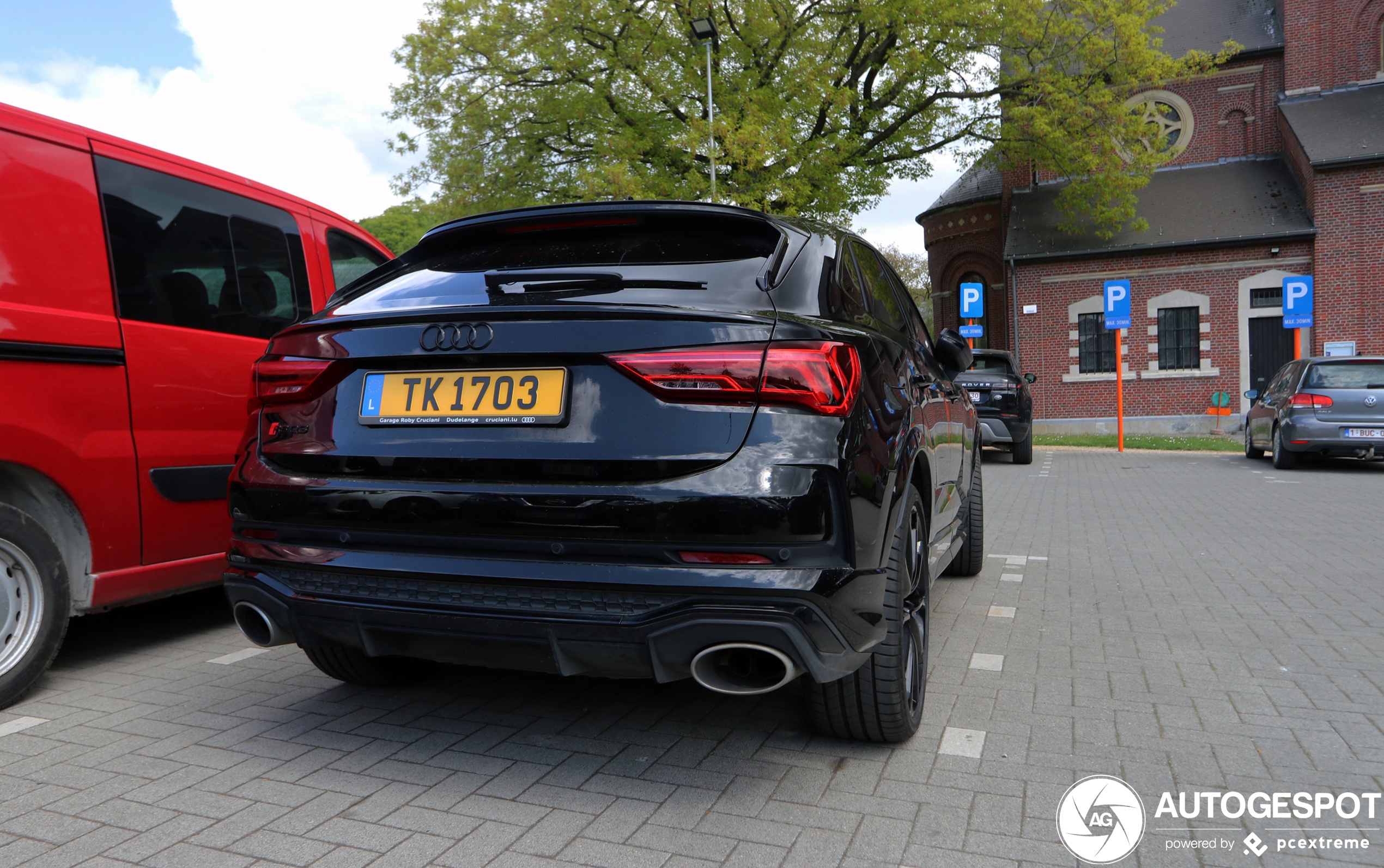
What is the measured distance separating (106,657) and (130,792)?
1742 millimetres

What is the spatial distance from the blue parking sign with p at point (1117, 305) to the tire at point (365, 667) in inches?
729

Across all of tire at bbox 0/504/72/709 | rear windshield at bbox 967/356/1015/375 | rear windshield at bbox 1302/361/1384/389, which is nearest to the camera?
tire at bbox 0/504/72/709

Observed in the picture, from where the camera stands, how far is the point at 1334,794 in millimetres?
2682

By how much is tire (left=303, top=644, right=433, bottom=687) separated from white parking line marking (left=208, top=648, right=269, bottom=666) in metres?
0.62

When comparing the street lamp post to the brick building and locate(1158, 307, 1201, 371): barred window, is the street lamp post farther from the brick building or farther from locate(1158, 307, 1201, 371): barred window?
locate(1158, 307, 1201, 371): barred window

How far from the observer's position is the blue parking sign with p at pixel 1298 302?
20281 mm

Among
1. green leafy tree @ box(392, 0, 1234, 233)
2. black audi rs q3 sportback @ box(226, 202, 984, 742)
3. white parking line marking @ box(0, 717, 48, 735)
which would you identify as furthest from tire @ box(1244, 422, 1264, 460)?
white parking line marking @ box(0, 717, 48, 735)

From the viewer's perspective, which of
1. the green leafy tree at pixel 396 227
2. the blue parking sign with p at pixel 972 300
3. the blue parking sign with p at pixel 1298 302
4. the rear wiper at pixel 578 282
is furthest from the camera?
the green leafy tree at pixel 396 227

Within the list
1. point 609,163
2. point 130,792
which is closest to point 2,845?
point 130,792

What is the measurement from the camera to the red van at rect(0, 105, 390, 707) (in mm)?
3459

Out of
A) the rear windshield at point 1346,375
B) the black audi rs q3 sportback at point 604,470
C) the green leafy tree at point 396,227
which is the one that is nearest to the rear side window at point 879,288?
the black audi rs q3 sportback at point 604,470

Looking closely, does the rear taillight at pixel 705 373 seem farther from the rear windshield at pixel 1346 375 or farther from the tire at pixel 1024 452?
the tire at pixel 1024 452

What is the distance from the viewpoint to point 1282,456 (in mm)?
14289

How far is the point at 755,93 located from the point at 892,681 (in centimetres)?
1792
